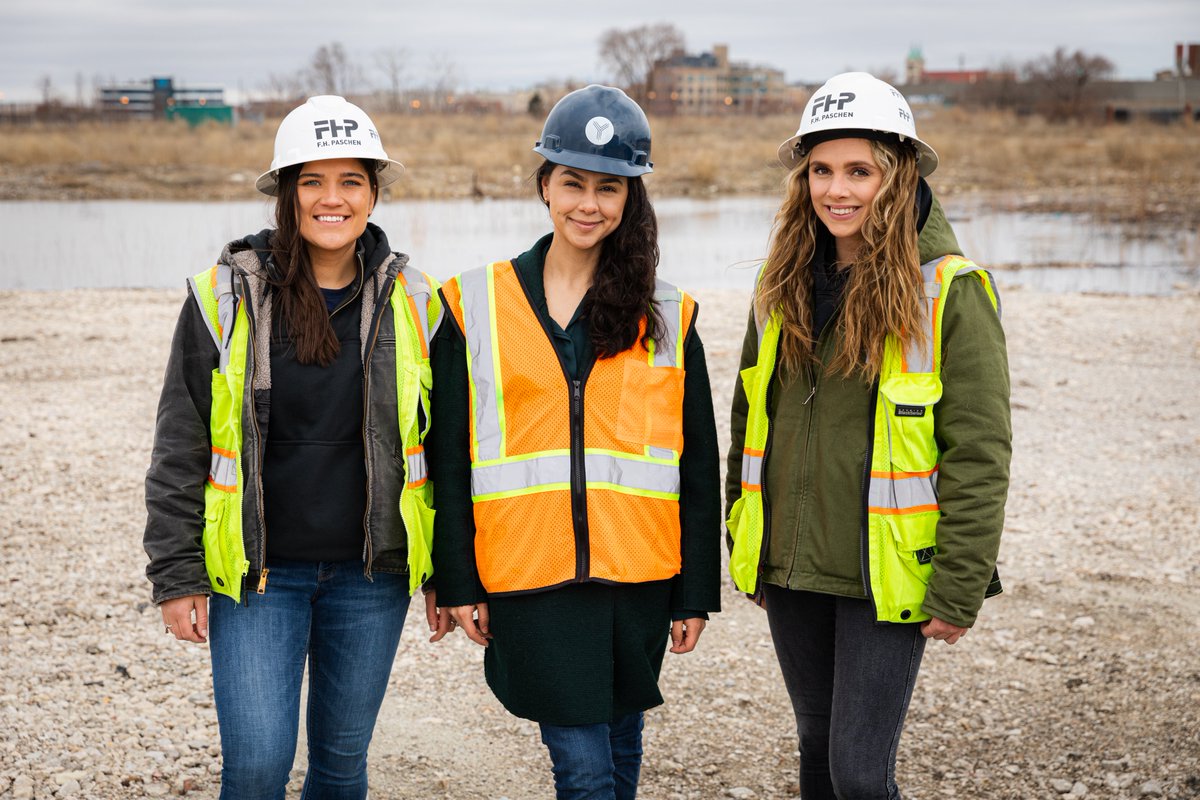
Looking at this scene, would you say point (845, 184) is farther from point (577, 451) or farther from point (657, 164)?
point (657, 164)

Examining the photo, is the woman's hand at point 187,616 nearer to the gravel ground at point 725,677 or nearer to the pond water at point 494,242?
the gravel ground at point 725,677

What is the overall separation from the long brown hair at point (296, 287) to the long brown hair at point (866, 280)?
1143mm

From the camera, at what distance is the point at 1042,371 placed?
10656mm

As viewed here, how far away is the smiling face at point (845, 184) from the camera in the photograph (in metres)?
2.80

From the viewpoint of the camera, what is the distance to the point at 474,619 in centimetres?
292

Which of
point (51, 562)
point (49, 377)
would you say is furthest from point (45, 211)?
point (51, 562)

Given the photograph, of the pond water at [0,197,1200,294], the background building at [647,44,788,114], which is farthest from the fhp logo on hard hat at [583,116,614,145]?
the background building at [647,44,788,114]

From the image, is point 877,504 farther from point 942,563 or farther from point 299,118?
point 299,118

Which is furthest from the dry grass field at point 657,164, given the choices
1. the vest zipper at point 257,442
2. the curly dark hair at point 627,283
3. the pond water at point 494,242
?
the vest zipper at point 257,442

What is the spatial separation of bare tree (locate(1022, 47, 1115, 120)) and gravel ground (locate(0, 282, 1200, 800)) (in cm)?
6633

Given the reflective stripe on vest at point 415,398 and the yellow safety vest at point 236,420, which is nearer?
the yellow safety vest at point 236,420

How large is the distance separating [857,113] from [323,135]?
1343 mm

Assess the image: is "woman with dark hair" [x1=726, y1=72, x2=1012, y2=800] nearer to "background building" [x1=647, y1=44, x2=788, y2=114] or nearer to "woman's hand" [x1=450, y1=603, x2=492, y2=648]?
"woman's hand" [x1=450, y1=603, x2=492, y2=648]

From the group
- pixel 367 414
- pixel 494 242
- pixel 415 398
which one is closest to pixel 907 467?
pixel 415 398
